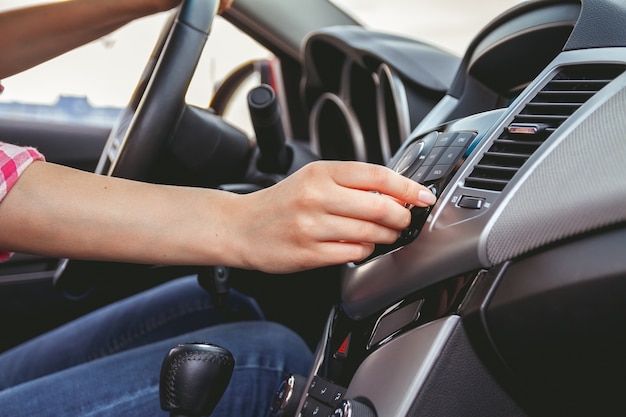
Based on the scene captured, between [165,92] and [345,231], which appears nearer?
[345,231]

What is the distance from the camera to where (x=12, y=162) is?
1.87 feet

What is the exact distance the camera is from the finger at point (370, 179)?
518mm

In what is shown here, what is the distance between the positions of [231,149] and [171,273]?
1.55 ft

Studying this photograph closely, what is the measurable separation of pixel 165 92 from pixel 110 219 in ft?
1.13

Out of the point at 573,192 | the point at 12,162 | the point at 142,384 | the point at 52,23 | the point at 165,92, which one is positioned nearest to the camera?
the point at 573,192

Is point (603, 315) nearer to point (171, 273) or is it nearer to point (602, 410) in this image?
point (602, 410)

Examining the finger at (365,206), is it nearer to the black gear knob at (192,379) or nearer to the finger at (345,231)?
the finger at (345,231)

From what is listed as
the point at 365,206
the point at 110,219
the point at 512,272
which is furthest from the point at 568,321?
the point at 110,219

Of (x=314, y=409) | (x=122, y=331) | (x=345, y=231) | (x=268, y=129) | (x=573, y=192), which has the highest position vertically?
(x=573, y=192)

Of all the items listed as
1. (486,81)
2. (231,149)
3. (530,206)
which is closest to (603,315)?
(530,206)

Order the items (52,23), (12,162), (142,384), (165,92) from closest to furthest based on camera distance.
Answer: (12,162), (142,384), (165,92), (52,23)

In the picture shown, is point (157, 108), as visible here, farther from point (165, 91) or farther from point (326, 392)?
point (326, 392)

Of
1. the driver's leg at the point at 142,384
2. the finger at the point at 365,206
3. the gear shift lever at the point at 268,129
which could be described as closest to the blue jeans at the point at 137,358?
the driver's leg at the point at 142,384

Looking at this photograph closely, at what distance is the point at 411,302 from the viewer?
22.4 inches
